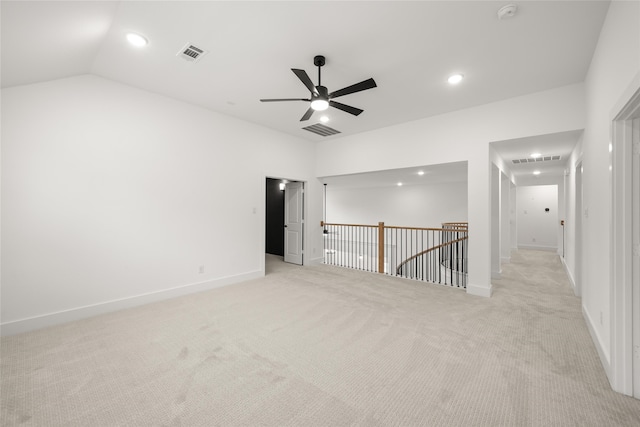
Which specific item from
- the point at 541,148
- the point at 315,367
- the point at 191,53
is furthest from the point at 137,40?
the point at 541,148

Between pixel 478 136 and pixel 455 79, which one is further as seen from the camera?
pixel 478 136

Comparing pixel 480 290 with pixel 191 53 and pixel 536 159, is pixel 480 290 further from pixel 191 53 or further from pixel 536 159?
pixel 191 53

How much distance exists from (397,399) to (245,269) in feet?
12.8

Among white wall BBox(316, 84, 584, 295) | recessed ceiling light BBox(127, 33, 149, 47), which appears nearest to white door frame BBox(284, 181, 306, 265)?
white wall BBox(316, 84, 584, 295)

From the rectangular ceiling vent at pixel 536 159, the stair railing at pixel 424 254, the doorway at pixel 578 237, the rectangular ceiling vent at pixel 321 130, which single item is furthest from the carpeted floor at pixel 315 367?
the rectangular ceiling vent at pixel 321 130

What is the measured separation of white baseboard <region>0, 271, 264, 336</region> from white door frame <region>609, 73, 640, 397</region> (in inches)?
195

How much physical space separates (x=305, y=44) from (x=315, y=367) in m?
3.25

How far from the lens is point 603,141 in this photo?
2.51 metres

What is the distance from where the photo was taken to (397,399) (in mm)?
1891

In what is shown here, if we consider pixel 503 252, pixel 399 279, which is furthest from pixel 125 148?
pixel 503 252

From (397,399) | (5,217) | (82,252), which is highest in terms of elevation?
(5,217)

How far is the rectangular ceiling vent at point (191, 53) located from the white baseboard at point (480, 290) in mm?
5185

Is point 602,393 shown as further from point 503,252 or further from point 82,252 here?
point 503,252

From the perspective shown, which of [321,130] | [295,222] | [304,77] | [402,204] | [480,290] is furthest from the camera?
[402,204]
